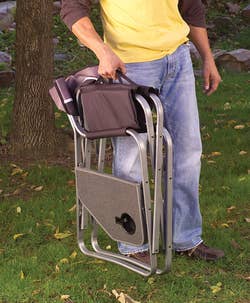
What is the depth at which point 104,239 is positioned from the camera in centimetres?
553

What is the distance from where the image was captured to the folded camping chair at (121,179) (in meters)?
4.22

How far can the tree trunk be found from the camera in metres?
7.73

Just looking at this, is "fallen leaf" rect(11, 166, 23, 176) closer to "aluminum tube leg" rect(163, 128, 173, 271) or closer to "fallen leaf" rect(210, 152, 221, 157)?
"fallen leaf" rect(210, 152, 221, 157)

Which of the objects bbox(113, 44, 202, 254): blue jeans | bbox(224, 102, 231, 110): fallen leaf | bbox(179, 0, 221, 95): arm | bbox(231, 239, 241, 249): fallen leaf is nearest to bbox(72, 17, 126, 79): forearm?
bbox(113, 44, 202, 254): blue jeans

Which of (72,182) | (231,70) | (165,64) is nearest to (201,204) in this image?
(72,182)

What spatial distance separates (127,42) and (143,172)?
71 centimetres

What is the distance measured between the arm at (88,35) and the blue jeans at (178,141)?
29 centimetres

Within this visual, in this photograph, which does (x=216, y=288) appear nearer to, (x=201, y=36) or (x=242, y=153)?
(x=201, y=36)

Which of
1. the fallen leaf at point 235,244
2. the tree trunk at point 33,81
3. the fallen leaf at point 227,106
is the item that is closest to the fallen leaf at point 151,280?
the fallen leaf at point 235,244

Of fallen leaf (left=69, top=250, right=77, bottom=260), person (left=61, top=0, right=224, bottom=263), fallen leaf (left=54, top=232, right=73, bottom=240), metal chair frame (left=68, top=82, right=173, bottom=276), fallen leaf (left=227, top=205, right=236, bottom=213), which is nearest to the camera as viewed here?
metal chair frame (left=68, top=82, right=173, bottom=276)

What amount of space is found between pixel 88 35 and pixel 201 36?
891 millimetres

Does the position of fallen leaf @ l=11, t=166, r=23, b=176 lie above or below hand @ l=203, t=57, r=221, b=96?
below

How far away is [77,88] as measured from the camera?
444 cm

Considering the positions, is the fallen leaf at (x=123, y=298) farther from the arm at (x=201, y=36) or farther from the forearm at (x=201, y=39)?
the forearm at (x=201, y=39)
